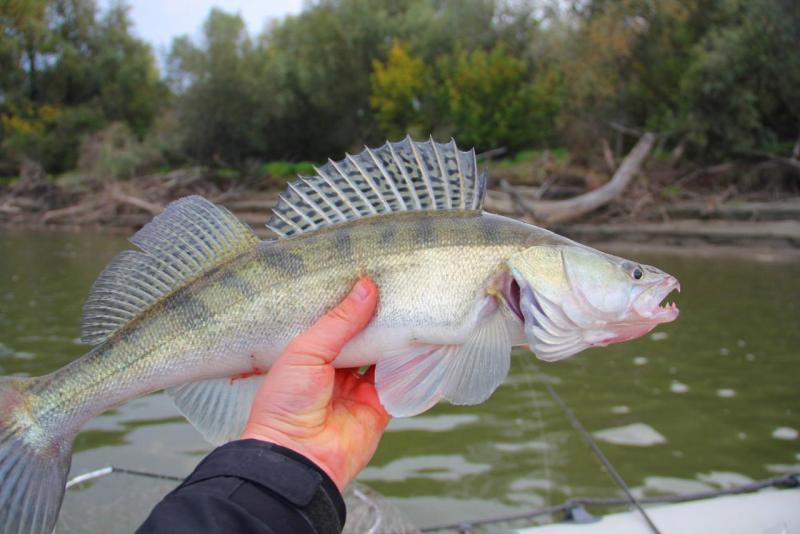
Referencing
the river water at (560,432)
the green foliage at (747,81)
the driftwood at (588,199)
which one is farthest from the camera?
the green foliage at (747,81)

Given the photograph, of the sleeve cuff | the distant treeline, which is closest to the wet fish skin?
the sleeve cuff

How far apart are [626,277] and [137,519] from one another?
102 inches

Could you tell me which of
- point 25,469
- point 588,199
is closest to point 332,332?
point 25,469

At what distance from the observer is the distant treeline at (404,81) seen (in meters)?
20.3

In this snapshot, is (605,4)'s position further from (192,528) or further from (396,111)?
(192,528)

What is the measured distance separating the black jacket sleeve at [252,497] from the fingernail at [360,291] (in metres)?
0.52

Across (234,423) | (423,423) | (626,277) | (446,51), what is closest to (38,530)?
(234,423)

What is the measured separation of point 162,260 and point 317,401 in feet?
2.36

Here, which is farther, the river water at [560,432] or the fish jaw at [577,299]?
the river water at [560,432]

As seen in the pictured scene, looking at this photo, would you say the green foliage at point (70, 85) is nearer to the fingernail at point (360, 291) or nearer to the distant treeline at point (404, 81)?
the distant treeline at point (404, 81)

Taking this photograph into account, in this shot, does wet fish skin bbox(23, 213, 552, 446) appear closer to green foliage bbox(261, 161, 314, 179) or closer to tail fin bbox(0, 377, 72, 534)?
tail fin bbox(0, 377, 72, 534)

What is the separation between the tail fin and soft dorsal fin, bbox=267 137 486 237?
93cm

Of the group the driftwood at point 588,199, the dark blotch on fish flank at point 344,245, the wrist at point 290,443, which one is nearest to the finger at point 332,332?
the dark blotch on fish flank at point 344,245

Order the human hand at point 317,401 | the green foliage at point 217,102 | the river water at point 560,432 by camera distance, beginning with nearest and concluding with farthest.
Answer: the human hand at point 317,401, the river water at point 560,432, the green foliage at point 217,102
